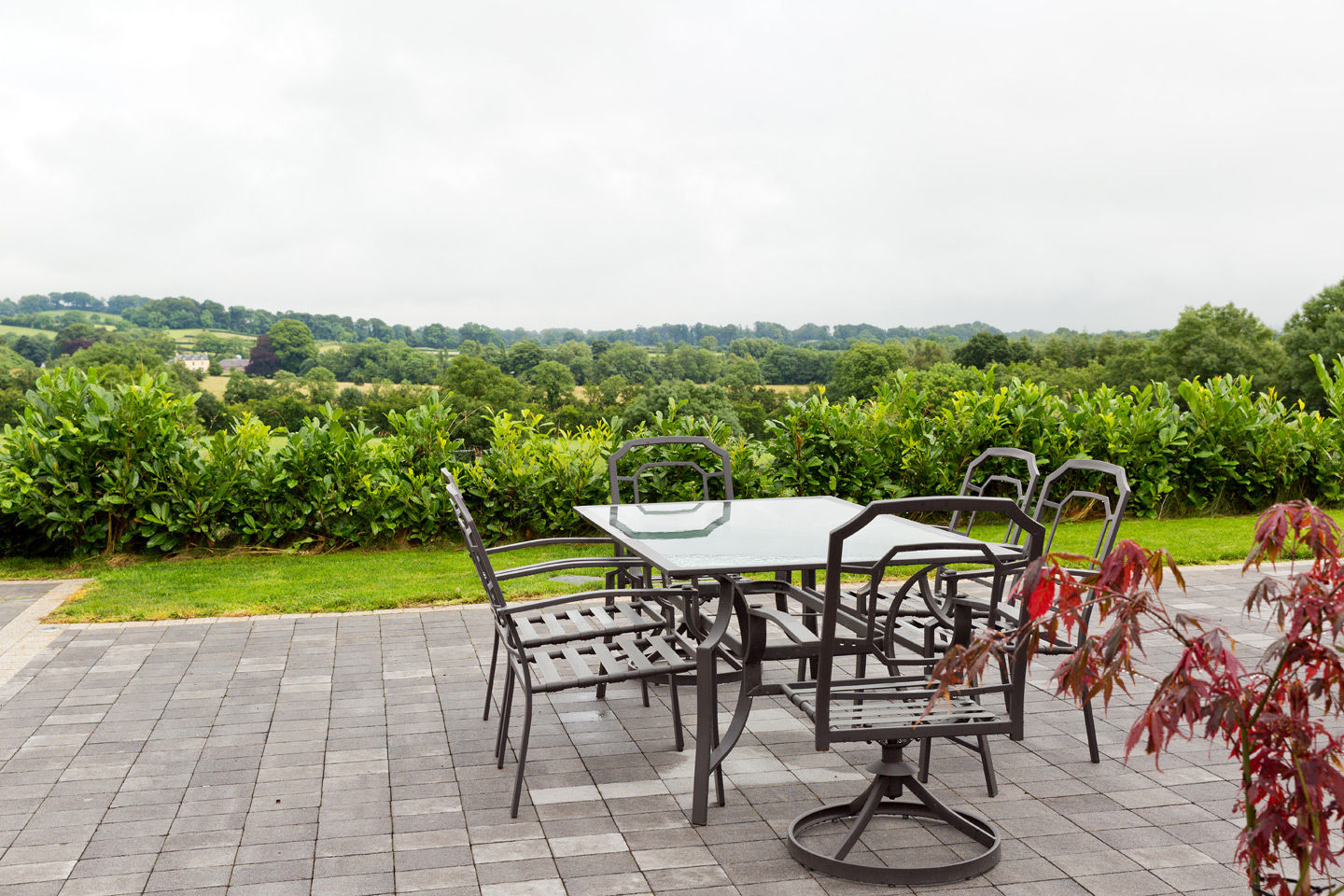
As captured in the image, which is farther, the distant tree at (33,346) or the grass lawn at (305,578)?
the distant tree at (33,346)

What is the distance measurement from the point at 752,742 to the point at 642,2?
51.9ft

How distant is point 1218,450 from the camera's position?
895cm

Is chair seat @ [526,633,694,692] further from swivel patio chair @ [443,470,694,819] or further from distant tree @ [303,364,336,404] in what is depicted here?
distant tree @ [303,364,336,404]

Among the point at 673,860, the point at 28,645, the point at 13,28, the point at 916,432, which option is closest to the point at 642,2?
the point at 13,28

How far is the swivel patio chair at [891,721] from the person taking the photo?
252 cm

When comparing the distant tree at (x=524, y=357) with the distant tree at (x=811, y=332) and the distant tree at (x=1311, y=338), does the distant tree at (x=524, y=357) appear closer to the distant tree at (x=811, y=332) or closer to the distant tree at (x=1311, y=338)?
the distant tree at (x=811, y=332)

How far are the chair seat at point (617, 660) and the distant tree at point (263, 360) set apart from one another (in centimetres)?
823

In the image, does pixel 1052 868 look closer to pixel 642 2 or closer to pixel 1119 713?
pixel 1119 713

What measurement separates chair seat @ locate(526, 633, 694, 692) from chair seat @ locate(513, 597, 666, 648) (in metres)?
0.05

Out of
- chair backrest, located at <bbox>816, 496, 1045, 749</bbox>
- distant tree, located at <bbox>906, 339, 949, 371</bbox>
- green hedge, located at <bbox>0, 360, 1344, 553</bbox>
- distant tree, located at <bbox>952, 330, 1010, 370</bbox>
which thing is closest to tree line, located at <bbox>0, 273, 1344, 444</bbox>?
green hedge, located at <bbox>0, 360, 1344, 553</bbox>

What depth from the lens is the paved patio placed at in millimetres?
2645

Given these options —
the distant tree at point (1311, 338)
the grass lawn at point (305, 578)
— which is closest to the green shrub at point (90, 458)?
the grass lawn at point (305, 578)

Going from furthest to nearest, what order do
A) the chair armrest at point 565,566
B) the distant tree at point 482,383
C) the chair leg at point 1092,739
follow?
the distant tree at point 482,383
the chair armrest at point 565,566
the chair leg at point 1092,739

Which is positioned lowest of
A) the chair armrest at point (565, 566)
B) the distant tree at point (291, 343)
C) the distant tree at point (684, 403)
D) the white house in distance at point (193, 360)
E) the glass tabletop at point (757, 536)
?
the chair armrest at point (565, 566)
